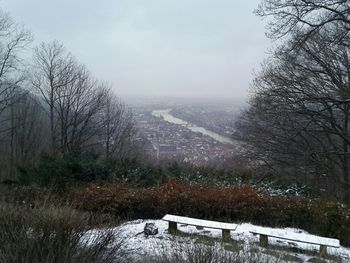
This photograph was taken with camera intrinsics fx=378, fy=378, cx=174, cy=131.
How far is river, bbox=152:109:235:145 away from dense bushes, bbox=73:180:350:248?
1884 cm

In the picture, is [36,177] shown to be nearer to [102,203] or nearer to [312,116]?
[102,203]

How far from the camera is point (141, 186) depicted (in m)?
12.1

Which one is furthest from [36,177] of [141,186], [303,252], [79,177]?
[303,252]

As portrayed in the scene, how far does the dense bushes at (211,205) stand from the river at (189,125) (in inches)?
742

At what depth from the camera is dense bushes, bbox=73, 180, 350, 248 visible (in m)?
9.13

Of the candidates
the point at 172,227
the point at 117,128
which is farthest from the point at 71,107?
the point at 172,227

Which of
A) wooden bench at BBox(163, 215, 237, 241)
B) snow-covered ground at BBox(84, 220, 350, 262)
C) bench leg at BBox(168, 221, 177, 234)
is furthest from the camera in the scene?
bench leg at BBox(168, 221, 177, 234)

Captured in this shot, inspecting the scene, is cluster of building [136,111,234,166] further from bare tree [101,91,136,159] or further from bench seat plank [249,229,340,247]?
bench seat plank [249,229,340,247]

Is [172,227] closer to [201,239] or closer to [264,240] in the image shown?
[264,240]

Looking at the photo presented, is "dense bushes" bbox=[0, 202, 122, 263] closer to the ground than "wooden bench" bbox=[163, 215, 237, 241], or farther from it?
farther from it

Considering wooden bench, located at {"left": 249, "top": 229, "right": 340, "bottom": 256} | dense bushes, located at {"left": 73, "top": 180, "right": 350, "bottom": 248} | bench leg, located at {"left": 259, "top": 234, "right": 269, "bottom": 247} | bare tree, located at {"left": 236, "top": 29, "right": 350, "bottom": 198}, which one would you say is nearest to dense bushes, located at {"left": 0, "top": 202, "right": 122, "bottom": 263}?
bench leg, located at {"left": 259, "top": 234, "right": 269, "bottom": 247}

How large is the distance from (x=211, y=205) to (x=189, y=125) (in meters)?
29.3

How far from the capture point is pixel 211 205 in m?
9.41

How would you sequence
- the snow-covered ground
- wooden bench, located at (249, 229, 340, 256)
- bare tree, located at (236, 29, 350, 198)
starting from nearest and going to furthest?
the snow-covered ground < wooden bench, located at (249, 229, 340, 256) < bare tree, located at (236, 29, 350, 198)
